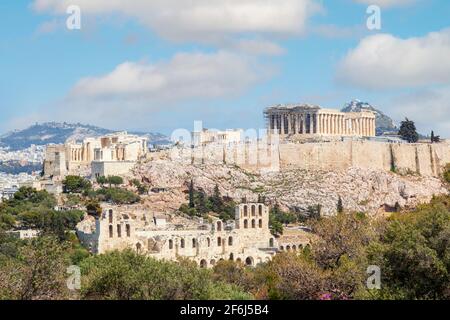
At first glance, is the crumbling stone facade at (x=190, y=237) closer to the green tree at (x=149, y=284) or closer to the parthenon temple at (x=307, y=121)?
the green tree at (x=149, y=284)

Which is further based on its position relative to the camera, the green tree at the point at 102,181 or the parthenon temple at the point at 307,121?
the parthenon temple at the point at 307,121

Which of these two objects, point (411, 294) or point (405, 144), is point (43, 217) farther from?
point (405, 144)

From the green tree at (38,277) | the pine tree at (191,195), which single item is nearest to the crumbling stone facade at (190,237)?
the pine tree at (191,195)

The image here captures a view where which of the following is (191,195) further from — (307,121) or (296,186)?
(307,121)

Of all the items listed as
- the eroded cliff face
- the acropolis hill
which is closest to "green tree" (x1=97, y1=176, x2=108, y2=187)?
the acropolis hill

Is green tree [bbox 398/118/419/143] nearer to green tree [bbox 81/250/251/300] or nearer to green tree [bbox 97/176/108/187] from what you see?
green tree [bbox 97/176/108/187]

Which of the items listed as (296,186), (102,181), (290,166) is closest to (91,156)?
(102,181)
